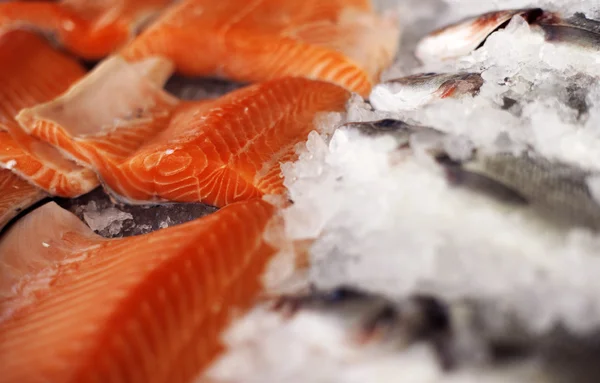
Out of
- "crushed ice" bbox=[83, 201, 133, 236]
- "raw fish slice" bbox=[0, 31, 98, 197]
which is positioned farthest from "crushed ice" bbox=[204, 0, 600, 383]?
"raw fish slice" bbox=[0, 31, 98, 197]

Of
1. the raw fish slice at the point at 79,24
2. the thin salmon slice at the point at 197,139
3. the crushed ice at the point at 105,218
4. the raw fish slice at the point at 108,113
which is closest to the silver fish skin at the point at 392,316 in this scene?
the thin salmon slice at the point at 197,139

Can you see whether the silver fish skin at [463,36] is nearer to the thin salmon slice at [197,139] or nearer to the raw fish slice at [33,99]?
the thin salmon slice at [197,139]

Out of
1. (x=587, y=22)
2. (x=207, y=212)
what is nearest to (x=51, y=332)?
(x=207, y=212)

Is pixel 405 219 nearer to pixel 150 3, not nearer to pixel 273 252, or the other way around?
pixel 273 252

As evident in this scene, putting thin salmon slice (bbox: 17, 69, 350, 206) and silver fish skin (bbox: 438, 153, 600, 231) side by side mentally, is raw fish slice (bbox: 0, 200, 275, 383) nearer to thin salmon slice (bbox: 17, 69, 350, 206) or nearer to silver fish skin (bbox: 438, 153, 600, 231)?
thin salmon slice (bbox: 17, 69, 350, 206)

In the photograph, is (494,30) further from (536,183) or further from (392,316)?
(392,316)

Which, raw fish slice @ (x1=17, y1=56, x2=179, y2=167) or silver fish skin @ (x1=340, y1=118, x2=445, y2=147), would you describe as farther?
raw fish slice @ (x1=17, y1=56, x2=179, y2=167)

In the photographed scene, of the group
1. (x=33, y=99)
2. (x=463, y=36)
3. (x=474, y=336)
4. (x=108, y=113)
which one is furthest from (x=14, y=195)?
(x=463, y=36)
